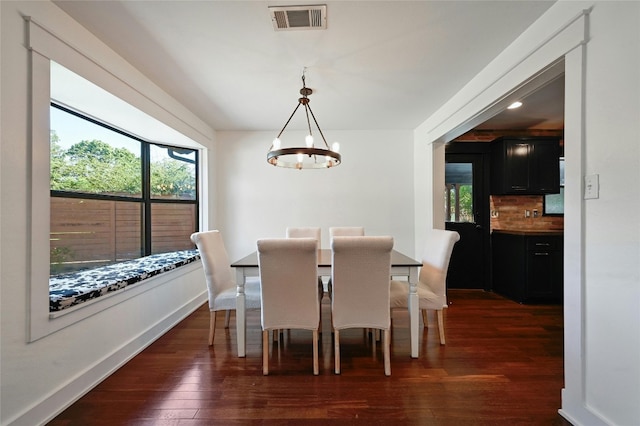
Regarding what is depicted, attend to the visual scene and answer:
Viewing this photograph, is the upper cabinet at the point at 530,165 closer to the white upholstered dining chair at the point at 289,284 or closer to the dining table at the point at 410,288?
the dining table at the point at 410,288

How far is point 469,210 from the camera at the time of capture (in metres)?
3.99

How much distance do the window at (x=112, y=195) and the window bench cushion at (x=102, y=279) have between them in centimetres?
15

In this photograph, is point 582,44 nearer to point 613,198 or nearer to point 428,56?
point 613,198

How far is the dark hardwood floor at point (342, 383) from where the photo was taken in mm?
1545

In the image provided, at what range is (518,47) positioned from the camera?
6.25 feet

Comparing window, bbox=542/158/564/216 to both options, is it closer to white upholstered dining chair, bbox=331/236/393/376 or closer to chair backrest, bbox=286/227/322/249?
chair backrest, bbox=286/227/322/249

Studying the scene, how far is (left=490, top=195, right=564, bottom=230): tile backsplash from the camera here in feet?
12.9

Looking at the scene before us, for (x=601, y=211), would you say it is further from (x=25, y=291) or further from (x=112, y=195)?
(x=112, y=195)

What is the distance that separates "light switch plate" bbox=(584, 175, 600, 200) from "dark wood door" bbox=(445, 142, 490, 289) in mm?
2671

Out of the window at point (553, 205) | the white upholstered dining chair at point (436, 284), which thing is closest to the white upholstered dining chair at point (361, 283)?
the white upholstered dining chair at point (436, 284)

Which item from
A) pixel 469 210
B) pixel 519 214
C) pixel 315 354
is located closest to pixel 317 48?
pixel 315 354

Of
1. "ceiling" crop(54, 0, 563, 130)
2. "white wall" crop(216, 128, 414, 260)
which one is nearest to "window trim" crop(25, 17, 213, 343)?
"ceiling" crop(54, 0, 563, 130)

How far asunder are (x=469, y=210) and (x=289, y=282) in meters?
3.23

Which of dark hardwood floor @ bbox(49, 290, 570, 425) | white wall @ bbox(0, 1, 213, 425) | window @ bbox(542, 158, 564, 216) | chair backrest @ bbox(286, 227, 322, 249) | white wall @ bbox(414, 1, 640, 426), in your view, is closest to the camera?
white wall @ bbox(414, 1, 640, 426)
